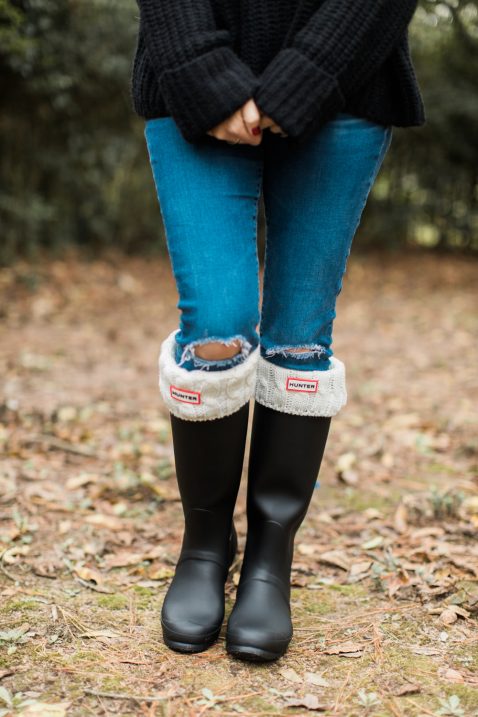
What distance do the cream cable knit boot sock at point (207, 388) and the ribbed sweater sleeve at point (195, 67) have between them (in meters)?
0.46

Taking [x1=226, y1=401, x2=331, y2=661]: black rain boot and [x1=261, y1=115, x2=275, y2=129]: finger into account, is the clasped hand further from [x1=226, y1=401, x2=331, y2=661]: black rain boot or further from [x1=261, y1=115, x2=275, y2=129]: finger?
[x1=226, y1=401, x2=331, y2=661]: black rain boot

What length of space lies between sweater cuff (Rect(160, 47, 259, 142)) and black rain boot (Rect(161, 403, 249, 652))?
2.01 feet

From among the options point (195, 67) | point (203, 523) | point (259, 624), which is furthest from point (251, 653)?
point (195, 67)

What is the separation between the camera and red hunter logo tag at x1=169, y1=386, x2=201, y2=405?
4.97 feet

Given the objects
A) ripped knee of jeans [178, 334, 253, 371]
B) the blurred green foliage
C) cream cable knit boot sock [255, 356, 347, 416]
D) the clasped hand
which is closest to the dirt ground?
cream cable knit boot sock [255, 356, 347, 416]

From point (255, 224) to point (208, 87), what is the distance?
0.98 feet

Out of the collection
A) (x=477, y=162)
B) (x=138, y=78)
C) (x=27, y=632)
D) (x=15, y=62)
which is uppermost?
(x=138, y=78)

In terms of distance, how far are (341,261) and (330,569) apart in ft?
2.96

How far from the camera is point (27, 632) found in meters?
1.60

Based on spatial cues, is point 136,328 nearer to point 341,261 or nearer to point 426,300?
point 426,300

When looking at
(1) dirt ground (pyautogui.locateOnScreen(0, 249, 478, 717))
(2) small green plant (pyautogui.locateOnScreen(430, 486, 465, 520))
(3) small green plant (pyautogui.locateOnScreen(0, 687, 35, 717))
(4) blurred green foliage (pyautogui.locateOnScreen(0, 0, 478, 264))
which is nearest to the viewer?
(3) small green plant (pyautogui.locateOnScreen(0, 687, 35, 717))

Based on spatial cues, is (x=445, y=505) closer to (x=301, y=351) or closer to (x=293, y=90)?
(x=301, y=351)

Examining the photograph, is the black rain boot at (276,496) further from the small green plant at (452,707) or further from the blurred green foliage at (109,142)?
the blurred green foliage at (109,142)

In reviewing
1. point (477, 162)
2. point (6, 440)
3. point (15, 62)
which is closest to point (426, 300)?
point (477, 162)
